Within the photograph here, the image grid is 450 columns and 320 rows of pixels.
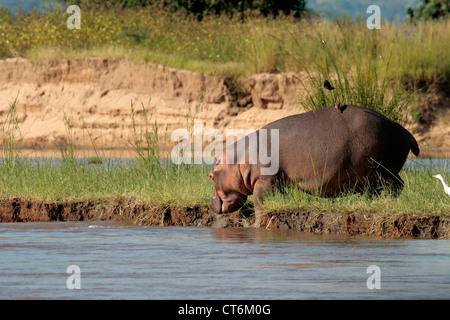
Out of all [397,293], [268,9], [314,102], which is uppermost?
[268,9]

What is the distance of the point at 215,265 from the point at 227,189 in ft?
7.46

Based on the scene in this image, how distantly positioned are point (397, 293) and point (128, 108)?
1582 cm

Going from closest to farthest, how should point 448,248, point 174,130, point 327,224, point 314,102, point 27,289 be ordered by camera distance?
1. point 27,289
2. point 448,248
3. point 327,224
4. point 314,102
5. point 174,130

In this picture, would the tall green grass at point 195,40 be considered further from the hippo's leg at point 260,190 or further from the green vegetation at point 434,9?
the hippo's leg at point 260,190

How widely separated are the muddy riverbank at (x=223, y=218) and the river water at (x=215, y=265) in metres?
0.20

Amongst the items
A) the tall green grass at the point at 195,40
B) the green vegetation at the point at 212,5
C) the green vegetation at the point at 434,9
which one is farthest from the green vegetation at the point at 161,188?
the green vegetation at the point at 434,9

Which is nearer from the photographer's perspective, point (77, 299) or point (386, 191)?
point (77, 299)

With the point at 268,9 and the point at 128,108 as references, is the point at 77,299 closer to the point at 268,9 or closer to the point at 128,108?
the point at 128,108

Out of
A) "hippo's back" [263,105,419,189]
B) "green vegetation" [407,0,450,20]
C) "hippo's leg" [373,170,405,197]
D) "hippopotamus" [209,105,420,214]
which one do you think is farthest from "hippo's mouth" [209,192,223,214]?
"green vegetation" [407,0,450,20]

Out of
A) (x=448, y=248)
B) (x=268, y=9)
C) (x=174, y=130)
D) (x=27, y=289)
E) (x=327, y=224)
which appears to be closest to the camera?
(x=27, y=289)

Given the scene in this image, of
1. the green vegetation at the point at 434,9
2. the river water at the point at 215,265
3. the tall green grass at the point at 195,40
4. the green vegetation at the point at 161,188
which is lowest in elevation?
the river water at the point at 215,265

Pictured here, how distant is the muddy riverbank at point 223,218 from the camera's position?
22.2 ft
